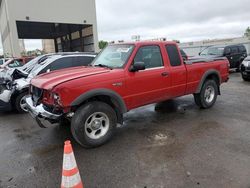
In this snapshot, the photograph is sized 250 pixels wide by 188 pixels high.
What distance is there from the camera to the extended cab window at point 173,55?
5137 millimetres

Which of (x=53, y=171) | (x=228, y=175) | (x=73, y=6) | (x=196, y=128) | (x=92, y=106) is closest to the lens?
(x=228, y=175)

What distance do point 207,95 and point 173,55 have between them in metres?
1.91

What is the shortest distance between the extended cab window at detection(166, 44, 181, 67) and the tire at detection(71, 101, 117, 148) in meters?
2.01

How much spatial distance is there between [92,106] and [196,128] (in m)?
2.42

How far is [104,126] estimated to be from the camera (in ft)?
13.7

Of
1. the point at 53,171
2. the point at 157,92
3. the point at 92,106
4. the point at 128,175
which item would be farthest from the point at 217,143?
the point at 53,171

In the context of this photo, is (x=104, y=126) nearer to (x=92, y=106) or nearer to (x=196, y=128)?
(x=92, y=106)

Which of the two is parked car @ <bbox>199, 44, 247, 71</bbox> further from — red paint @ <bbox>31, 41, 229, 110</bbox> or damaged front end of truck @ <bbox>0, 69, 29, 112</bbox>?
damaged front end of truck @ <bbox>0, 69, 29, 112</bbox>

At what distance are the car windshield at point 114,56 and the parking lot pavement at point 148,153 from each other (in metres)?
1.52

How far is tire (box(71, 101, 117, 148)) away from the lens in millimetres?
3760

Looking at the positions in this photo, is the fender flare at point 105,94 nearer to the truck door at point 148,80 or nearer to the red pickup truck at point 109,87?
the red pickup truck at point 109,87

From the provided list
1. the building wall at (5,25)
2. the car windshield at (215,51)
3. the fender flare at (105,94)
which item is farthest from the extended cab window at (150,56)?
the building wall at (5,25)

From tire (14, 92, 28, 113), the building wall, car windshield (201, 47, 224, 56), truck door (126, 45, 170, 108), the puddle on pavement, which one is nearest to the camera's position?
the puddle on pavement

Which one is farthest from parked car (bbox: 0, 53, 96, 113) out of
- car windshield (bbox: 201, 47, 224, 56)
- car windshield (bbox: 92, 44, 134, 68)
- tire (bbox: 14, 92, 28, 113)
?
car windshield (bbox: 201, 47, 224, 56)
